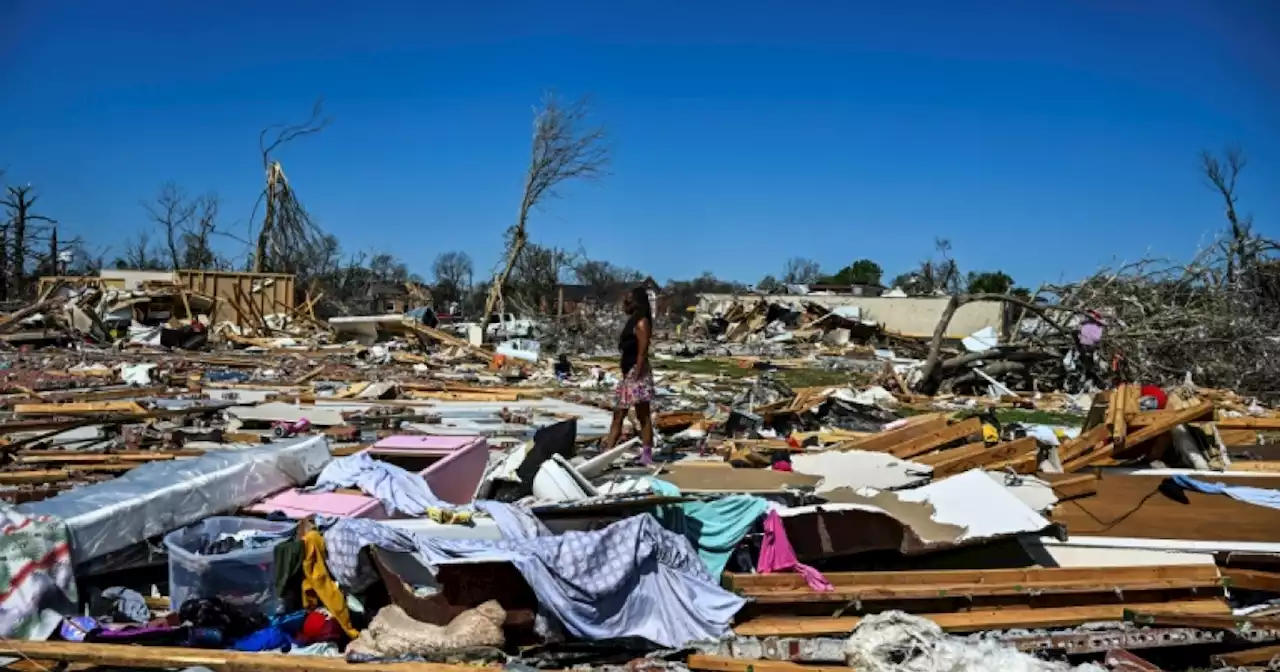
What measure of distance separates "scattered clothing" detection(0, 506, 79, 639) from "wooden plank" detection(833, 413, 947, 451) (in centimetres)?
568

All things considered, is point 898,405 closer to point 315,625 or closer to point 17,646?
point 315,625

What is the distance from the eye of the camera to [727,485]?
602cm

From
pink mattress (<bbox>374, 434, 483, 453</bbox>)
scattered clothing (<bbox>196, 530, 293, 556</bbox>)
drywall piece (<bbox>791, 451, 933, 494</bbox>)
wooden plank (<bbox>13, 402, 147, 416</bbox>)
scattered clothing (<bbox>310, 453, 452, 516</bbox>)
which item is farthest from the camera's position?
wooden plank (<bbox>13, 402, 147, 416</bbox>)

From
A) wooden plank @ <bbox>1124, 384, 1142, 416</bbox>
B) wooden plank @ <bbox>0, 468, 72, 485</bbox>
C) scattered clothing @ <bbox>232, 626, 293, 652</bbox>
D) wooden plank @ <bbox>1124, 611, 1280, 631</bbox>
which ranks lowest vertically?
scattered clothing @ <bbox>232, 626, 293, 652</bbox>

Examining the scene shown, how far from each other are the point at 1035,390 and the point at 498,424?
10017mm

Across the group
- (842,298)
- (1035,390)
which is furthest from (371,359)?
(842,298)

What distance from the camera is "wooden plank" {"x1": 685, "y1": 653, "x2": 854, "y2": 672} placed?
12.7ft

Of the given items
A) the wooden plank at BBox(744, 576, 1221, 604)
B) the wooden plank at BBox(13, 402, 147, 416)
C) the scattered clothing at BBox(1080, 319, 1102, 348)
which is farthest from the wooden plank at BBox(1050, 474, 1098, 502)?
the scattered clothing at BBox(1080, 319, 1102, 348)

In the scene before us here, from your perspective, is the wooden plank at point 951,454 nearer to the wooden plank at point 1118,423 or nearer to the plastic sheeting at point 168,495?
the wooden plank at point 1118,423

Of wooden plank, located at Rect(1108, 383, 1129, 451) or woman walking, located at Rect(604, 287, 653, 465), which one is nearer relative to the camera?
wooden plank, located at Rect(1108, 383, 1129, 451)

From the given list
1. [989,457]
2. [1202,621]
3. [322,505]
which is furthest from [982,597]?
[322,505]

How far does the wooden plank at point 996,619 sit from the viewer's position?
4414 millimetres

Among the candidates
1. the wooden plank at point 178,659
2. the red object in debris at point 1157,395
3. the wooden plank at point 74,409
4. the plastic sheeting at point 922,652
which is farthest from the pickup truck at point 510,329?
the plastic sheeting at point 922,652

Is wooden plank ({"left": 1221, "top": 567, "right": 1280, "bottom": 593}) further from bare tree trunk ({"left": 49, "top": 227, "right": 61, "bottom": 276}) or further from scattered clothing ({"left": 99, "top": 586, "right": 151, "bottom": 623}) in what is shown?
bare tree trunk ({"left": 49, "top": 227, "right": 61, "bottom": 276})
